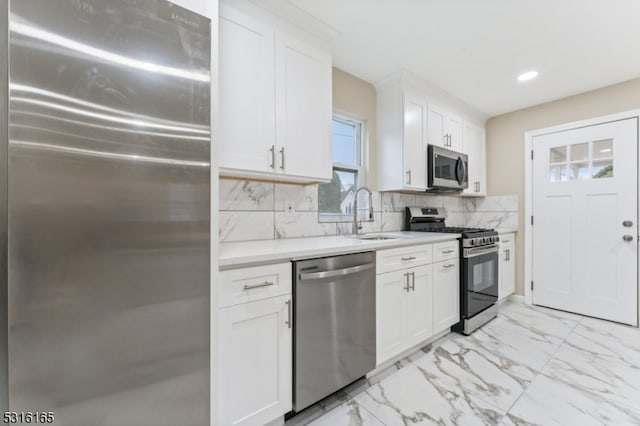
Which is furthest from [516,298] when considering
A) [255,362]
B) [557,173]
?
[255,362]

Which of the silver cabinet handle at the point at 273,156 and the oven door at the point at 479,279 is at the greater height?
the silver cabinet handle at the point at 273,156

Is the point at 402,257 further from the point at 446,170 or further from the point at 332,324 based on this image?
the point at 446,170

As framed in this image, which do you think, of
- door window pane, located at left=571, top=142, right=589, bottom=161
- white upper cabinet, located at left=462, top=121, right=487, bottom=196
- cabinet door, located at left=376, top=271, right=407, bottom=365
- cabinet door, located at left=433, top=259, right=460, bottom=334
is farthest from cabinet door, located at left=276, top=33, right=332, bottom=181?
door window pane, located at left=571, top=142, right=589, bottom=161

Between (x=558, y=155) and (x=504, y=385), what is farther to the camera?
(x=558, y=155)

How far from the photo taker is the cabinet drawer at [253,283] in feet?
3.78

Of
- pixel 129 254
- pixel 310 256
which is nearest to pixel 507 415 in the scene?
pixel 310 256

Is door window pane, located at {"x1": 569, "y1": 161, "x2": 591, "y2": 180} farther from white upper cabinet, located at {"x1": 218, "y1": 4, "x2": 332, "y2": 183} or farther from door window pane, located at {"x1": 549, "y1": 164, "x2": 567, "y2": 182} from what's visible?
white upper cabinet, located at {"x1": 218, "y1": 4, "x2": 332, "y2": 183}

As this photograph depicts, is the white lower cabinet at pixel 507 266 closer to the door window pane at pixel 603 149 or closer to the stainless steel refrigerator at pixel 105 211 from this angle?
the door window pane at pixel 603 149

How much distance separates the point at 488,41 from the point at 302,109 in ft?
5.28

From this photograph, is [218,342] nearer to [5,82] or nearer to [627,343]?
[5,82]

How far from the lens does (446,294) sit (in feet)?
7.66

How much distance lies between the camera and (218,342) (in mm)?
1119

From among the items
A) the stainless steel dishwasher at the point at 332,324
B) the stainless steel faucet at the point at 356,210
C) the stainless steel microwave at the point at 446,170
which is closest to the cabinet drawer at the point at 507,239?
the stainless steel microwave at the point at 446,170

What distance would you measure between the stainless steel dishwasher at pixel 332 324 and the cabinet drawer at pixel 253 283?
0.24 feet
